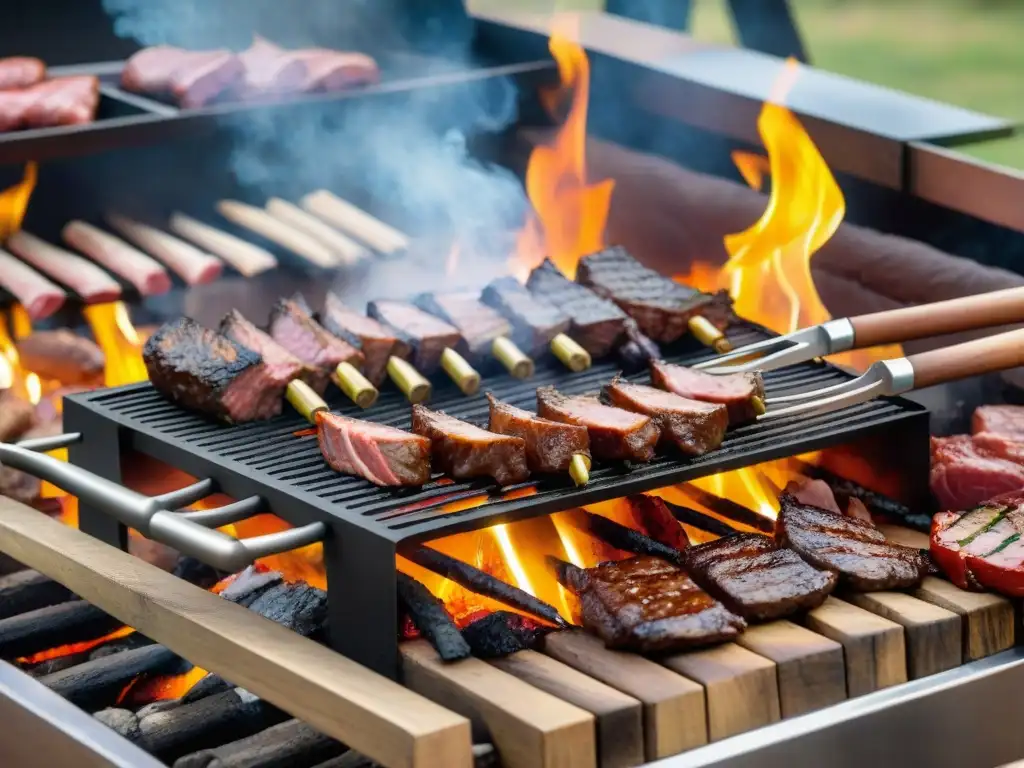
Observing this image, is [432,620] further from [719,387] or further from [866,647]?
[719,387]

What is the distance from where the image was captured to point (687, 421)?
3.29 m

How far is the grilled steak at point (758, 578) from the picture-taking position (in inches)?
120

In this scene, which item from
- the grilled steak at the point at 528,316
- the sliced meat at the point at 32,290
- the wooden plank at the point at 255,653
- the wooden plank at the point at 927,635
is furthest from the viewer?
the sliced meat at the point at 32,290

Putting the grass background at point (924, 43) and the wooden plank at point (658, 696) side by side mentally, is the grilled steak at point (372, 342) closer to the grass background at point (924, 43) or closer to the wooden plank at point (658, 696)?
the wooden plank at point (658, 696)

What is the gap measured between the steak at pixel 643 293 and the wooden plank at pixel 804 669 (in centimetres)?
130

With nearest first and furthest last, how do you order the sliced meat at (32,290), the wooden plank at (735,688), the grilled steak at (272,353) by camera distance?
the wooden plank at (735,688) < the grilled steak at (272,353) < the sliced meat at (32,290)

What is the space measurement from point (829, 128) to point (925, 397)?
0.90m

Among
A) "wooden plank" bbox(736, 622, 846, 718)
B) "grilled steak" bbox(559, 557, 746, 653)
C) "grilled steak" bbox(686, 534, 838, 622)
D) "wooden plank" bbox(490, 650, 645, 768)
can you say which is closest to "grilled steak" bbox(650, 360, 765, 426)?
"grilled steak" bbox(686, 534, 838, 622)

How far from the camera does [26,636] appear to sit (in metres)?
3.58

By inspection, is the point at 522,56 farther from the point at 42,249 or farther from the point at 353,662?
the point at 353,662

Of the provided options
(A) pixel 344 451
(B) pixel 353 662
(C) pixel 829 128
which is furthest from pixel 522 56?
(B) pixel 353 662

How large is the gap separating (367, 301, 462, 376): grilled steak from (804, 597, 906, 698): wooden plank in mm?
1255

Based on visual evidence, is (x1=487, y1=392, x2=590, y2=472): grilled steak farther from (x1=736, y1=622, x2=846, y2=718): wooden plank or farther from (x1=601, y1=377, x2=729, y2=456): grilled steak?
(x1=736, y1=622, x2=846, y2=718): wooden plank

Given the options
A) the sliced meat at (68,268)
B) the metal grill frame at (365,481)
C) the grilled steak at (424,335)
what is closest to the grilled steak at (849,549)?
the metal grill frame at (365,481)
